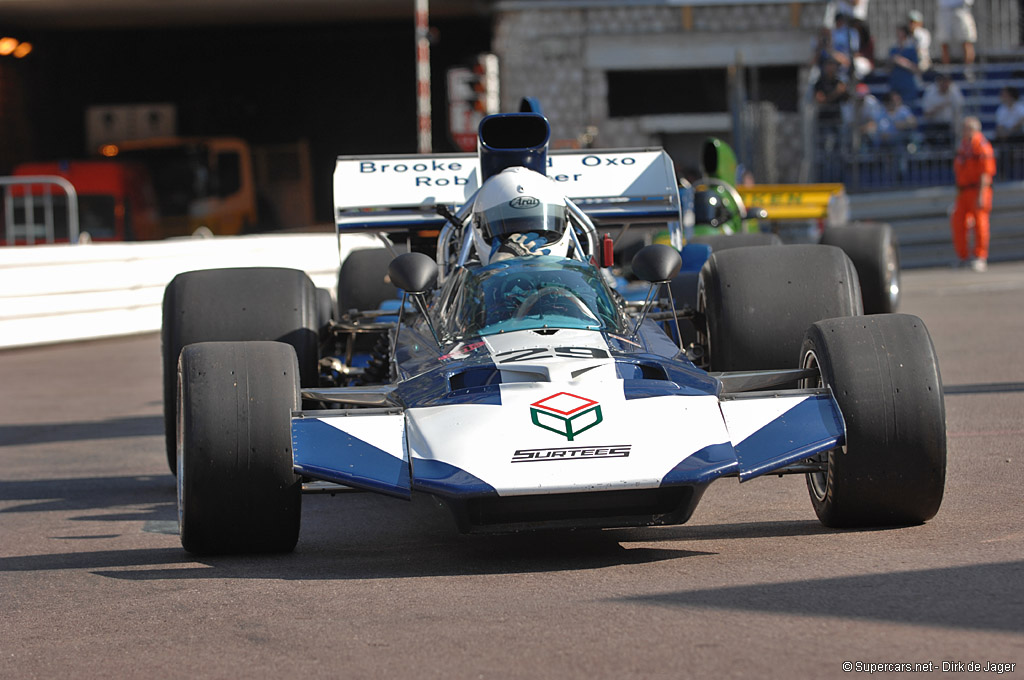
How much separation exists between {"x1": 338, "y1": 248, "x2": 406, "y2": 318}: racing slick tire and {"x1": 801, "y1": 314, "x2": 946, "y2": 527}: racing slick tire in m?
5.14

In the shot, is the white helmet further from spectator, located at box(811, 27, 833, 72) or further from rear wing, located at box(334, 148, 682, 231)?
spectator, located at box(811, 27, 833, 72)

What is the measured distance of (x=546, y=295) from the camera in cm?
658

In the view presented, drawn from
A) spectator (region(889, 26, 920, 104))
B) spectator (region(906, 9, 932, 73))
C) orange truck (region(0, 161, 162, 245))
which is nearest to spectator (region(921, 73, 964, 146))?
spectator (region(889, 26, 920, 104))

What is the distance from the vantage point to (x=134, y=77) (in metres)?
37.8

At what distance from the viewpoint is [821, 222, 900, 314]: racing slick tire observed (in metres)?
11.6

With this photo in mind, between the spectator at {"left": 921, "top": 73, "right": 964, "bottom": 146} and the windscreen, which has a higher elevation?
the spectator at {"left": 921, "top": 73, "right": 964, "bottom": 146}

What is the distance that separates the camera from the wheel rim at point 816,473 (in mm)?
5836

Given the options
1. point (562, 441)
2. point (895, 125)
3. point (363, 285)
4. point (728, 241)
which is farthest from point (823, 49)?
point (562, 441)

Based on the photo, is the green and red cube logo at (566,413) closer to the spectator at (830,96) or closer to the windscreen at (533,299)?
the windscreen at (533,299)

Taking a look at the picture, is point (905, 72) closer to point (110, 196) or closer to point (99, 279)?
point (110, 196)

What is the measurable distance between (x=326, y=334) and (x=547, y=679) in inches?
178

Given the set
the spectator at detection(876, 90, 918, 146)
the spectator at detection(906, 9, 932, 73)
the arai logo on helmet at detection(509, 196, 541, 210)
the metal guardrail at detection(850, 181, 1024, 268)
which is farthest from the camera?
the spectator at detection(906, 9, 932, 73)

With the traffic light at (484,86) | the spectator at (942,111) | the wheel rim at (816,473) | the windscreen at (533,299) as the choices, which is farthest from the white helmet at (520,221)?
the spectator at (942,111)

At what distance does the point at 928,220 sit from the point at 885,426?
18346 millimetres
